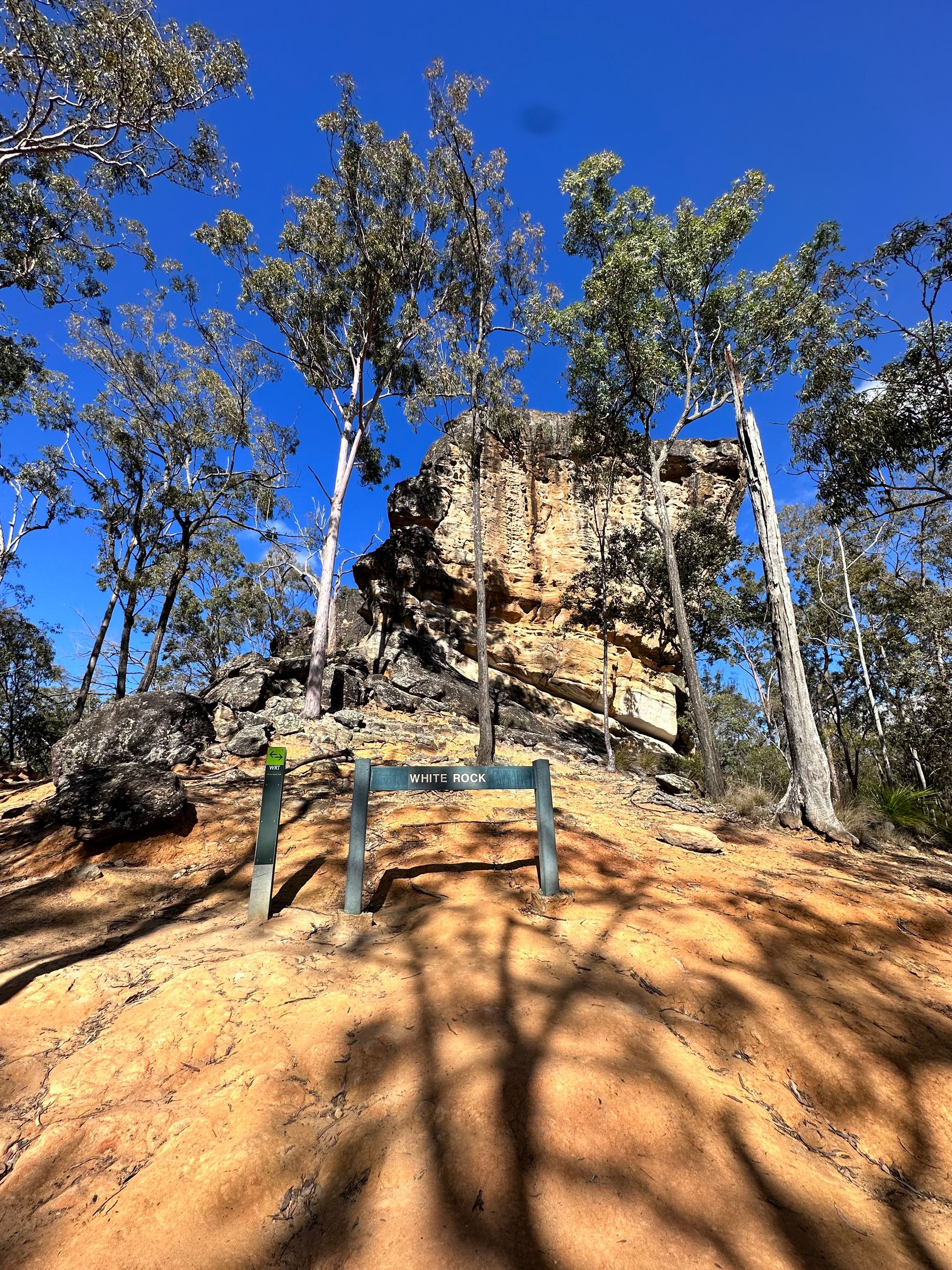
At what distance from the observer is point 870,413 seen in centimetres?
1050

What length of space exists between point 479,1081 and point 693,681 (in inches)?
363

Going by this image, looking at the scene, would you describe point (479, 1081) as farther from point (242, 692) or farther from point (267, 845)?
point (242, 692)

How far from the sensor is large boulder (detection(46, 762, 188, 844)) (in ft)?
17.7

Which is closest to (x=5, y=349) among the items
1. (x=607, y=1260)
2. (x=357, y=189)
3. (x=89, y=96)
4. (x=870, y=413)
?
(x=89, y=96)

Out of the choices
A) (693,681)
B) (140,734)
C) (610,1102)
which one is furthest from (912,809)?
(140,734)

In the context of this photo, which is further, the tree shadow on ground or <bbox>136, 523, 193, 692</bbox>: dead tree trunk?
<bbox>136, 523, 193, 692</bbox>: dead tree trunk

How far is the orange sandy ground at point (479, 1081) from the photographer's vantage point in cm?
147

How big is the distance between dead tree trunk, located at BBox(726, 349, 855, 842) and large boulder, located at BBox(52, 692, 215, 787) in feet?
29.3

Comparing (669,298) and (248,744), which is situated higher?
(669,298)

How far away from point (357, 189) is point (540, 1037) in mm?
18270

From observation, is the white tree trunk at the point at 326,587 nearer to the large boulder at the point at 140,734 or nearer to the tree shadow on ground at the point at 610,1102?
the large boulder at the point at 140,734

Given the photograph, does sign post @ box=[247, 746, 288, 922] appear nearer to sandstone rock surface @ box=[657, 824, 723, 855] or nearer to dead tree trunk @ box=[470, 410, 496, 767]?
sandstone rock surface @ box=[657, 824, 723, 855]

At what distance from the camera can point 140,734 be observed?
856 centimetres

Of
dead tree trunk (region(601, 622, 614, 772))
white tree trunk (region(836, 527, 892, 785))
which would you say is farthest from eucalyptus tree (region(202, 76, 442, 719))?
white tree trunk (region(836, 527, 892, 785))
